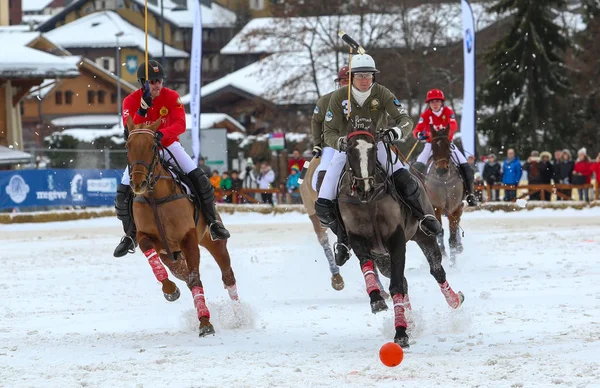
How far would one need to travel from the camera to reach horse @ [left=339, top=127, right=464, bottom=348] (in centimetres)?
985

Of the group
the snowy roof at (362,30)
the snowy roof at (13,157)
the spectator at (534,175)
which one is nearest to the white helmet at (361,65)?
the spectator at (534,175)

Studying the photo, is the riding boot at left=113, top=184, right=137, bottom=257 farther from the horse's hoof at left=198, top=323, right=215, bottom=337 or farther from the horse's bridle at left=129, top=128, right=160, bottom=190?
the horse's hoof at left=198, top=323, right=215, bottom=337

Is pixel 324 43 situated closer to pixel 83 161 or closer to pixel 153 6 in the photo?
pixel 83 161

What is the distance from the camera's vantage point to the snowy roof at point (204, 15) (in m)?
95.1

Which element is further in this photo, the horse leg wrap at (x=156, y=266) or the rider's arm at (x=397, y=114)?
the horse leg wrap at (x=156, y=266)

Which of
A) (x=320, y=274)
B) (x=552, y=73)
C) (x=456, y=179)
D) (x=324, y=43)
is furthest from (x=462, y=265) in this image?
(x=324, y=43)

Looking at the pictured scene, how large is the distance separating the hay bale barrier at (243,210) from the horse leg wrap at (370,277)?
64.4ft

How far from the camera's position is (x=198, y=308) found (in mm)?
10836

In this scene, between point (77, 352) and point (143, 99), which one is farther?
point (143, 99)

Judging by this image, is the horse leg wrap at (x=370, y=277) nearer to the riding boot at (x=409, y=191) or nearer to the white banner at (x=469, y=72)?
the riding boot at (x=409, y=191)

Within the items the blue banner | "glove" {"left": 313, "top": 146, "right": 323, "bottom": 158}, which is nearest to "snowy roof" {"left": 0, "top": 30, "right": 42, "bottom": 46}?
the blue banner

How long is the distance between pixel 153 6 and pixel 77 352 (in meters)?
89.8

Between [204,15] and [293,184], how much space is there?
71938mm

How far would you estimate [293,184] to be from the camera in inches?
1250
